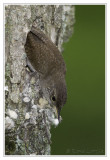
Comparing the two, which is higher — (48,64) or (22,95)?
(48,64)

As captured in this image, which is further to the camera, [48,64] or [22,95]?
[48,64]

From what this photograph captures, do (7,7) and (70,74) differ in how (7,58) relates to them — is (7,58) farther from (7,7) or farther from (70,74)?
(70,74)

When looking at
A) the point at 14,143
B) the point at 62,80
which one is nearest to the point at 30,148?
the point at 14,143
